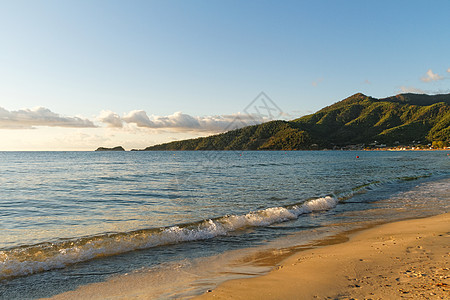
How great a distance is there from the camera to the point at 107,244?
31.0 feet

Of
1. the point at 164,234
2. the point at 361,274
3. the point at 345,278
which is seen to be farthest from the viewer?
the point at 164,234

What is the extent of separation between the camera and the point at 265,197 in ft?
65.7

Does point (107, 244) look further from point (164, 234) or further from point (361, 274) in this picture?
point (361, 274)

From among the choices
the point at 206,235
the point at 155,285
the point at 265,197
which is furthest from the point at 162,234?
the point at 265,197

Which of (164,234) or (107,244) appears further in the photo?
(164,234)

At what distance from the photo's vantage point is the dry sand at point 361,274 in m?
5.38

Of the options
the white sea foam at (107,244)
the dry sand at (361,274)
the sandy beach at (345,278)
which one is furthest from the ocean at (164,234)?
the dry sand at (361,274)

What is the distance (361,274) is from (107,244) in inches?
304

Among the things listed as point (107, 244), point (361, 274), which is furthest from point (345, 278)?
point (107, 244)

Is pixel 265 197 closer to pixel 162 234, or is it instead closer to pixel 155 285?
pixel 162 234

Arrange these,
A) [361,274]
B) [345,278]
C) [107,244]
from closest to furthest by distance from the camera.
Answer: [345,278] → [361,274] → [107,244]

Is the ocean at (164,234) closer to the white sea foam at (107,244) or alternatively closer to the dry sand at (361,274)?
the white sea foam at (107,244)

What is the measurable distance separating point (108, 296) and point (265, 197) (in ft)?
49.6

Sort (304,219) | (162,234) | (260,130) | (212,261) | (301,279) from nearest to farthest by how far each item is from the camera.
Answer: (301,279) < (212,261) < (162,234) < (304,219) < (260,130)
